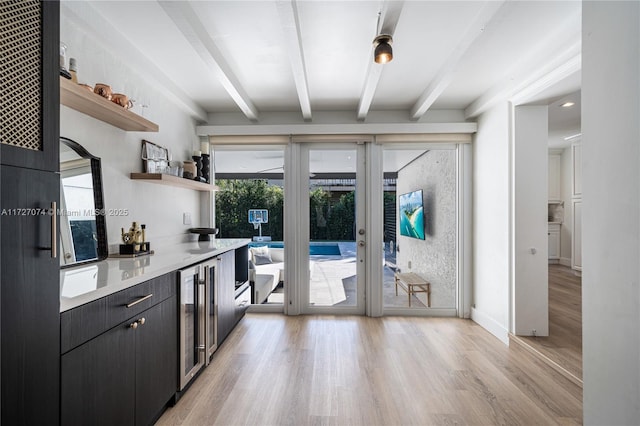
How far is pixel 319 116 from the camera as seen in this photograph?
131 inches

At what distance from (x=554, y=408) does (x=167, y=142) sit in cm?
367

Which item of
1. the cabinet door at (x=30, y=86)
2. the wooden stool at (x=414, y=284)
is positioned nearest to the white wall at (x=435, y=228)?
the wooden stool at (x=414, y=284)

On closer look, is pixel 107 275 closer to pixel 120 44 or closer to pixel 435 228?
pixel 120 44

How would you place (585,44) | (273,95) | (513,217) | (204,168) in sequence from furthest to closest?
(204,168) < (273,95) < (513,217) < (585,44)

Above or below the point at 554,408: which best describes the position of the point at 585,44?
above

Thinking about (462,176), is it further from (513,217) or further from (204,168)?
(204,168)

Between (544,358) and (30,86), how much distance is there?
3.39 m

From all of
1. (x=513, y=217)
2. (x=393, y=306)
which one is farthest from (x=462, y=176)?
(x=393, y=306)

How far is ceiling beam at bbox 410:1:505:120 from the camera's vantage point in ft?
5.00

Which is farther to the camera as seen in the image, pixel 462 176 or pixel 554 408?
pixel 462 176

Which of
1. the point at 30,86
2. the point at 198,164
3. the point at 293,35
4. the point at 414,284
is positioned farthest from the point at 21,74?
the point at 414,284

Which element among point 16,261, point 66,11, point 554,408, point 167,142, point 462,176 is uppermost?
point 66,11

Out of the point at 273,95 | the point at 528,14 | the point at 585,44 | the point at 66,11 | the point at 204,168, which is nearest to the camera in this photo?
the point at 585,44

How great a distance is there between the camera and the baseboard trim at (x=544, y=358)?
1.98m
